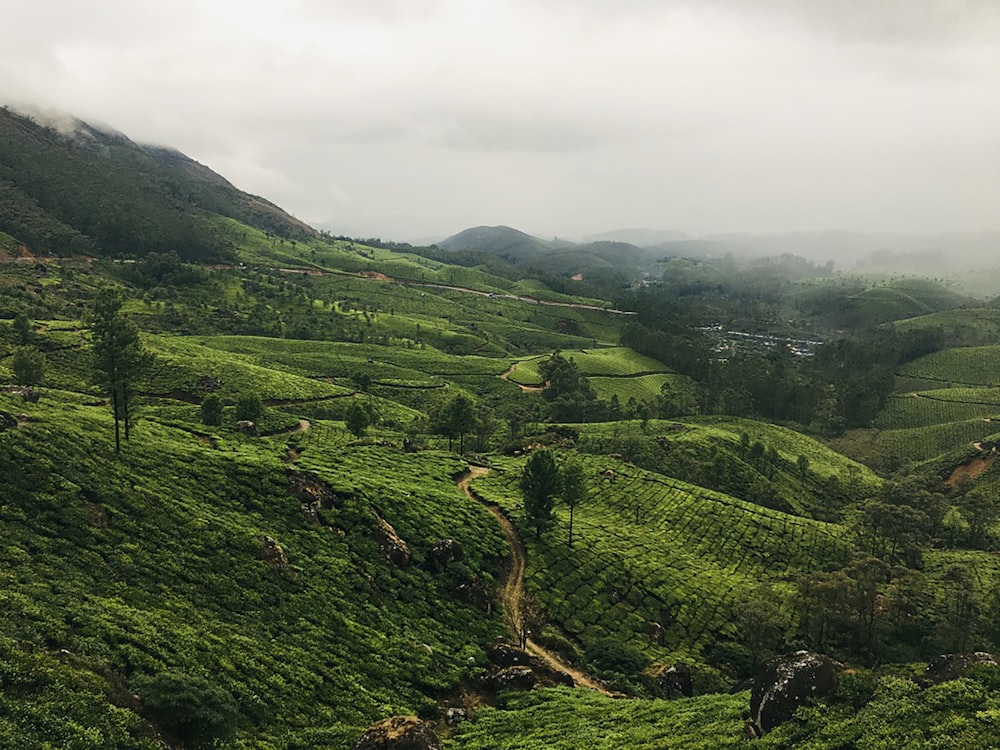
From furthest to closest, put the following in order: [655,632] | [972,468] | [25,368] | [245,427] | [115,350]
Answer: [972,468], [245,427], [25,368], [655,632], [115,350]

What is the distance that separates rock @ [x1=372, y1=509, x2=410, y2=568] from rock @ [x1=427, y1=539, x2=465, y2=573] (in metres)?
2.71

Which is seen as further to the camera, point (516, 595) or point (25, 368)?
point (25, 368)

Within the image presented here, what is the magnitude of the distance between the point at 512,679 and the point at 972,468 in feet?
533

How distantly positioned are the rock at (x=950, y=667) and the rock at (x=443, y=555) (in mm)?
39354

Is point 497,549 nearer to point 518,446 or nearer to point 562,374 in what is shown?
point 518,446

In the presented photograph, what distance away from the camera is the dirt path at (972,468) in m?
139

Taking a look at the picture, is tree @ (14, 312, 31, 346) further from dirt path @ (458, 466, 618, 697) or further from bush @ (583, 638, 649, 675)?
bush @ (583, 638, 649, 675)

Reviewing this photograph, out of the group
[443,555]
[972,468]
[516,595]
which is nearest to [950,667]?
[516,595]

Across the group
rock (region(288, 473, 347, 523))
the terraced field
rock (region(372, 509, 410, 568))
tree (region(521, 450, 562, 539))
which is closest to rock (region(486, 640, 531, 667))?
rock (region(372, 509, 410, 568))

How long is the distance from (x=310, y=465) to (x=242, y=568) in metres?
24.5

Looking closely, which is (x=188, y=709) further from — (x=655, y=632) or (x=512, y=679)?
(x=655, y=632)

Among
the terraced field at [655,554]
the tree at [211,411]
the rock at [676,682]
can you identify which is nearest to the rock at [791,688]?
the rock at [676,682]

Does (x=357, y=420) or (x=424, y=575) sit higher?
(x=357, y=420)

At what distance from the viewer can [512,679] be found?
A: 4134 centimetres
